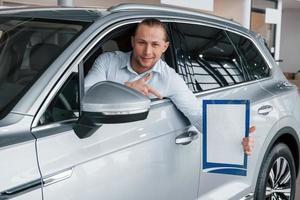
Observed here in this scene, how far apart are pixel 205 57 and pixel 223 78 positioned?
0.19 meters

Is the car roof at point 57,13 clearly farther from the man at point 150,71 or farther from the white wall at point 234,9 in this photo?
the white wall at point 234,9

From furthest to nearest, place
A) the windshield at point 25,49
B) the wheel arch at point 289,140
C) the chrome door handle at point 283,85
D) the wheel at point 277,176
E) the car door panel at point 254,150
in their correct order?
the chrome door handle at point 283,85 < the wheel arch at point 289,140 < the wheel at point 277,176 < the car door panel at point 254,150 < the windshield at point 25,49

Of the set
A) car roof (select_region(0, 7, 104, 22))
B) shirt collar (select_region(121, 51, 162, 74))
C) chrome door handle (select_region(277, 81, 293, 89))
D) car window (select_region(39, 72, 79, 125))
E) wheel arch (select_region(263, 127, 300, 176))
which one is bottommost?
wheel arch (select_region(263, 127, 300, 176))

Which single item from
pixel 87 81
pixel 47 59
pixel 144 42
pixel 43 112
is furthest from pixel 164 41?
pixel 43 112

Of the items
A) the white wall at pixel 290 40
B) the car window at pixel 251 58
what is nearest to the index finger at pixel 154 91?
the car window at pixel 251 58

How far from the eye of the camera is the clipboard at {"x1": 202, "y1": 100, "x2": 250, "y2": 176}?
2.29 metres

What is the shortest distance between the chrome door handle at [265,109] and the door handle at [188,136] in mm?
742

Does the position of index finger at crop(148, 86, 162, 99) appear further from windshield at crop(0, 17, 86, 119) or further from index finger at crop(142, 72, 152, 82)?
windshield at crop(0, 17, 86, 119)

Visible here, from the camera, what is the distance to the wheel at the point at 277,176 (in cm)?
319

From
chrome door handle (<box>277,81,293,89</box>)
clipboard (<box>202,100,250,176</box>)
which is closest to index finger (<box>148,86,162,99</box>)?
clipboard (<box>202,100,250,176</box>)

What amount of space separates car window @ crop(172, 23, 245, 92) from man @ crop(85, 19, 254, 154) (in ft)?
0.68

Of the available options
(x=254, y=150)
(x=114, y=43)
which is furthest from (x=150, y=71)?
(x=254, y=150)

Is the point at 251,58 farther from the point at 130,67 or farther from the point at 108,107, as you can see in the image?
the point at 108,107

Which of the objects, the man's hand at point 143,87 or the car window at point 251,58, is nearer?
the man's hand at point 143,87
